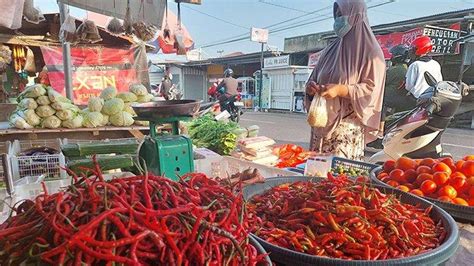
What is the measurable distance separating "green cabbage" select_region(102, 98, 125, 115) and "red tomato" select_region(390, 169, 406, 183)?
131 inches

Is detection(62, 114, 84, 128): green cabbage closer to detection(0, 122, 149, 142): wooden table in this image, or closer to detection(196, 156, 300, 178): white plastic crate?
detection(0, 122, 149, 142): wooden table

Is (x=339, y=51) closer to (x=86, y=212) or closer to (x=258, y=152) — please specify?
(x=258, y=152)

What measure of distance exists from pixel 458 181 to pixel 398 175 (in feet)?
0.99

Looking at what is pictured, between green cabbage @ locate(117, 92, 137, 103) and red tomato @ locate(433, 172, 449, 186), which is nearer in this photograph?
red tomato @ locate(433, 172, 449, 186)

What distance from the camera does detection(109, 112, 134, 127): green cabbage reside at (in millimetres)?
4086

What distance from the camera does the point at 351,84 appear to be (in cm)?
272

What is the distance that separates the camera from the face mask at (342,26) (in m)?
2.79

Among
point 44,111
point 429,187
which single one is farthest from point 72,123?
point 429,187

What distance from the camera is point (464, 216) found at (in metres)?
1.60

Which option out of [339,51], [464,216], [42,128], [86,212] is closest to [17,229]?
[86,212]

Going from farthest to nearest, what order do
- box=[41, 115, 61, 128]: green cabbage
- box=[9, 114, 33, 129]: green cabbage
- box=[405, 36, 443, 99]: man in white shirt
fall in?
box=[405, 36, 443, 99]: man in white shirt → box=[41, 115, 61, 128]: green cabbage → box=[9, 114, 33, 129]: green cabbage

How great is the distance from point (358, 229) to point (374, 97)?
1759 mm

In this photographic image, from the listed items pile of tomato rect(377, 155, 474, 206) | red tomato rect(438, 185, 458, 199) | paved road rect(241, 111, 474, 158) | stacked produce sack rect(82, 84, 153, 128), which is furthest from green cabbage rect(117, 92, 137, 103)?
paved road rect(241, 111, 474, 158)

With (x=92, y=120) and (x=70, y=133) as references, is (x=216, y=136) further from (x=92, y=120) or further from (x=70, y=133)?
(x=70, y=133)
